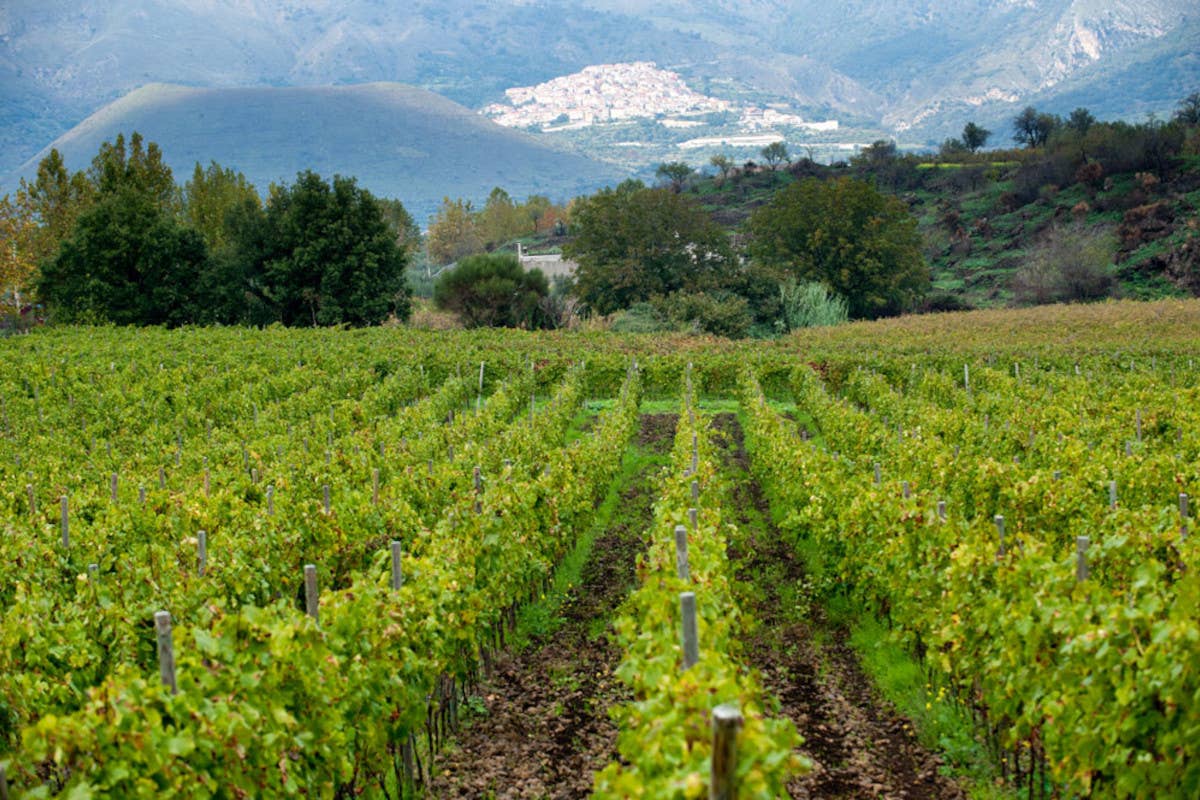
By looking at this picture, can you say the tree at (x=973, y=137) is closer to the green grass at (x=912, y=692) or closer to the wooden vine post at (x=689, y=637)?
the green grass at (x=912, y=692)

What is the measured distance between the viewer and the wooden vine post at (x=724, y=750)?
372cm

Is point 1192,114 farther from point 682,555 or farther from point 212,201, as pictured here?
point 682,555

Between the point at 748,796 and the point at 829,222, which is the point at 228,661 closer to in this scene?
the point at 748,796

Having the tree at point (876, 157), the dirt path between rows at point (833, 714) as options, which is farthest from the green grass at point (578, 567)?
the tree at point (876, 157)

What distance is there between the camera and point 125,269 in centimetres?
4722

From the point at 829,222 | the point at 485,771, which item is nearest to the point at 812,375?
the point at 485,771

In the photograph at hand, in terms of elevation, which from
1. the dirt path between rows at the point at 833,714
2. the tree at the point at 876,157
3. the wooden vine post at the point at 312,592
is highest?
the tree at the point at 876,157

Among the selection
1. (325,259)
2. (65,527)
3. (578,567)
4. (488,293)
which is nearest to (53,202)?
(325,259)

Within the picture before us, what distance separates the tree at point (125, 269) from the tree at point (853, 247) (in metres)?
29.1

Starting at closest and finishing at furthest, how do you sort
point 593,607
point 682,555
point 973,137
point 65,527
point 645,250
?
point 682,555
point 65,527
point 593,607
point 645,250
point 973,137

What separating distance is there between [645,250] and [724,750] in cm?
4959

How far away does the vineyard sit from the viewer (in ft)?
16.6

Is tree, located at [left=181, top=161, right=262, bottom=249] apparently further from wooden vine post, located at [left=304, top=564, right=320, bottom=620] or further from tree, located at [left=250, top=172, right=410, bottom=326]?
wooden vine post, located at [left=304, top=564, right=320, bottom=620]

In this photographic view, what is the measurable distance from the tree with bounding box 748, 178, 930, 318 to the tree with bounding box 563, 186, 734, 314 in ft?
16.9
